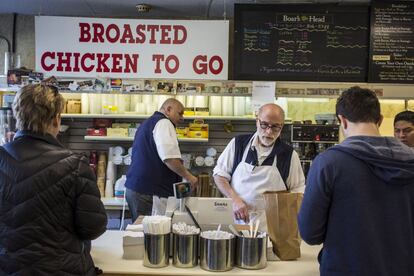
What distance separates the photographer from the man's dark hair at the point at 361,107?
1709 millimetres

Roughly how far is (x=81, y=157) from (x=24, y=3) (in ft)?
12.0

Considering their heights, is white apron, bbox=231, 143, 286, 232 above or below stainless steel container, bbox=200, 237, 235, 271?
above

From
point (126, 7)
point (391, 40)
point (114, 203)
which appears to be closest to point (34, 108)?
point (114, 203)

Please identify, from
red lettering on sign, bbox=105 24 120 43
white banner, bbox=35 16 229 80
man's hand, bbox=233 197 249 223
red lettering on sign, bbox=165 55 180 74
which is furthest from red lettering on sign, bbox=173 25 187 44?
man's hand, bbox=233 197 249 223

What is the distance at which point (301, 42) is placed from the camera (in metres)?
4.40

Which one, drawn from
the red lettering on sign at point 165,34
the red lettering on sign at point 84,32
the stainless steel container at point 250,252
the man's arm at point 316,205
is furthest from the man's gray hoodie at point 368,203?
the red lettering on sign at point 84,32

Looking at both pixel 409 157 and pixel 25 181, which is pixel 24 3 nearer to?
pixel 25 181

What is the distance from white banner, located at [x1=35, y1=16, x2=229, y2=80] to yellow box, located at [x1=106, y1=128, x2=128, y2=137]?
666mm

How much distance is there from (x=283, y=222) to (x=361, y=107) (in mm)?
817

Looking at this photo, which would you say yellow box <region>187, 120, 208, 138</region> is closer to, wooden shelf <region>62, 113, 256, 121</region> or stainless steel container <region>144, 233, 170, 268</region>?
wooden shelf <region>62, 113, 256, 121</region>

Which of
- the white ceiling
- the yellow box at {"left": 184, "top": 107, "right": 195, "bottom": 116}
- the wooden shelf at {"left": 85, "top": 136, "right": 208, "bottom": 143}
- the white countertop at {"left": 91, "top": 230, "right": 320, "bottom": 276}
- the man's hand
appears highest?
the white ceiling

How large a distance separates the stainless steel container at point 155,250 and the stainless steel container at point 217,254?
194 millimetres

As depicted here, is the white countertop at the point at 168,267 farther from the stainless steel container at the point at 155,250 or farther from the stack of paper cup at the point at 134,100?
the stack of paper cup at the point at 134,100

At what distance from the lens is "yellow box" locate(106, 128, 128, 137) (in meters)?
4.84
